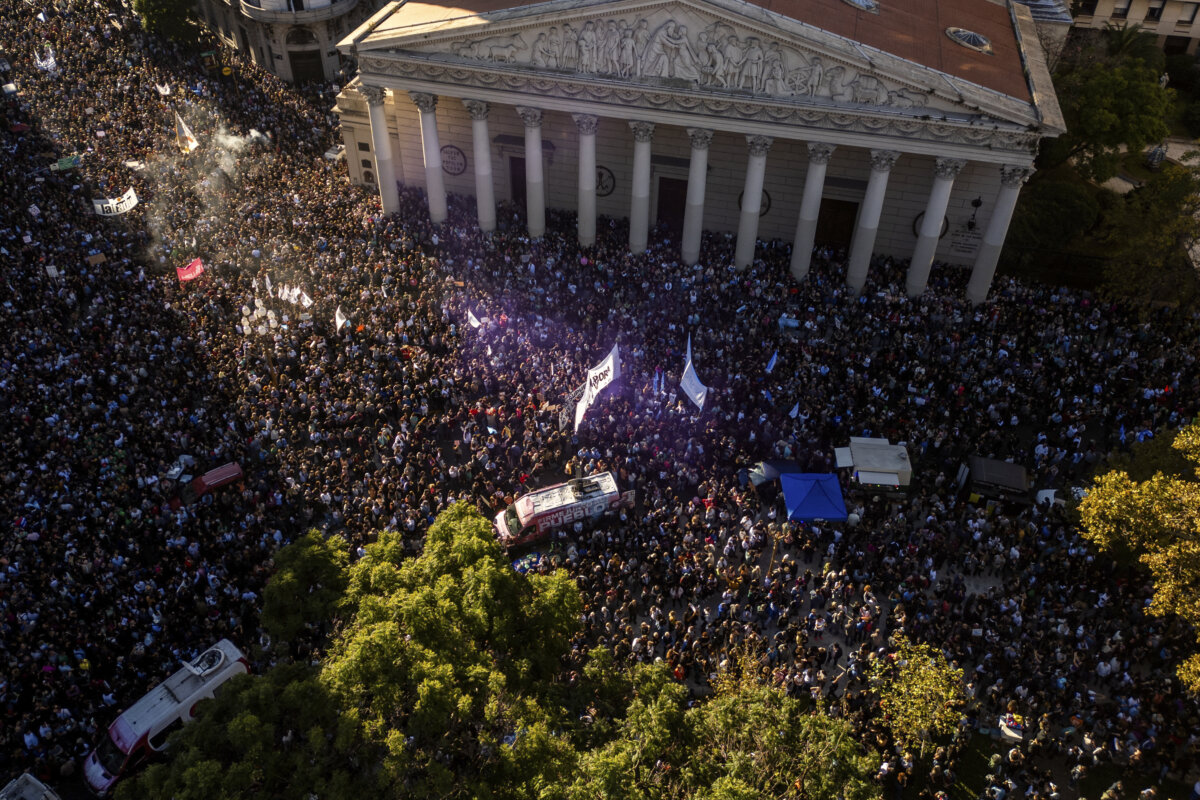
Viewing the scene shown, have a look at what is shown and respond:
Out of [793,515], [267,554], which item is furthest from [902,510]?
[267,554]

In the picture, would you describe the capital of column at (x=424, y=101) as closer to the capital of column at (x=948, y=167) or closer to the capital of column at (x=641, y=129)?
the capital of column at (x=641, y=129)

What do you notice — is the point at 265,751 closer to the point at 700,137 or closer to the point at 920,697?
the point at 920,697

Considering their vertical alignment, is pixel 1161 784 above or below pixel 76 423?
below

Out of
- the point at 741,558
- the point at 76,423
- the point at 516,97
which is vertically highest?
the point at 516,97

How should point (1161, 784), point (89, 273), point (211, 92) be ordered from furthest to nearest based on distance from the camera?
point (211, 92), point (89, 273), point (1161, 784)

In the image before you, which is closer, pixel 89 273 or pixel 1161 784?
pixel 1161 784

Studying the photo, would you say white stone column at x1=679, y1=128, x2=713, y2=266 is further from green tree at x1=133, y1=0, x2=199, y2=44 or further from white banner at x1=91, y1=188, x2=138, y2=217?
green tree at x1=133, y1=0, x2=199, y2=44

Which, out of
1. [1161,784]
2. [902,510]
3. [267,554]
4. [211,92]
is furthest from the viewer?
[211,92]

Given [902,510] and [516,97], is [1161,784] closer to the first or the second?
→ [902,510]
